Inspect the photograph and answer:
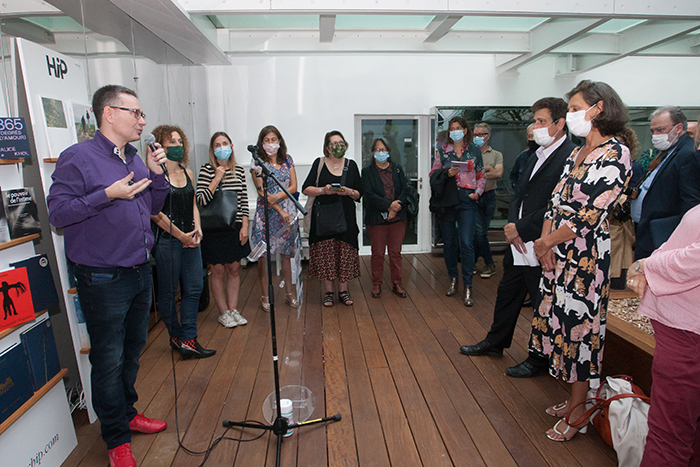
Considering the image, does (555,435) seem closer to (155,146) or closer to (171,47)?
(155,146)

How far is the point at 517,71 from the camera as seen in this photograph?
5707 mm

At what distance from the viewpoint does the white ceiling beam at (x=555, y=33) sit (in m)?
3.74

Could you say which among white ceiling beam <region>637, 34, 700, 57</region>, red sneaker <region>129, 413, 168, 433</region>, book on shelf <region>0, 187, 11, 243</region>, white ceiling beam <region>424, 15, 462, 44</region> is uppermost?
white ceiling beam <region>424, 15, 462, 44</region>

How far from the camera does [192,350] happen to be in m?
2.92

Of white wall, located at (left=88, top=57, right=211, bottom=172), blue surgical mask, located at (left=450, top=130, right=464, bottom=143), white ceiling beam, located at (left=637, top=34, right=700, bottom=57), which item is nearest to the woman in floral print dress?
blue surgical mask, located at (left=450, top=130, right=464, bottom=143)

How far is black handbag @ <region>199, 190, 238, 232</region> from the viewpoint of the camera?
3082 millimetres

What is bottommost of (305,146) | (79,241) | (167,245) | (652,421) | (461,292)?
(461,292)

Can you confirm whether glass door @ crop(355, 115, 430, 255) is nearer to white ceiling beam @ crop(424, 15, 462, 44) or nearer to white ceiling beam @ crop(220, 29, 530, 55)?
white ceiling beam @ crop(220, 29, 530, 55)

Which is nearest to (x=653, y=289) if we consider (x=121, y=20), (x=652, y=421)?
(x=652, y=421)

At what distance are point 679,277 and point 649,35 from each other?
14.0 ft

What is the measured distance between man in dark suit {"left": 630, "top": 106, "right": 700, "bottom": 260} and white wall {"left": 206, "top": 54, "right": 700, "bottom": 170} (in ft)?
9.31

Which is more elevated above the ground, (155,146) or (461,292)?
(155,146)

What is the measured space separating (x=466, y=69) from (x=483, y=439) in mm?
4933

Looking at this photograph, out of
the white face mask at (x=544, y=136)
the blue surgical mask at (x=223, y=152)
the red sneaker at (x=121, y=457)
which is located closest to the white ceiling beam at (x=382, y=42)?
the blue surgical mask at (x=223, y=152)
